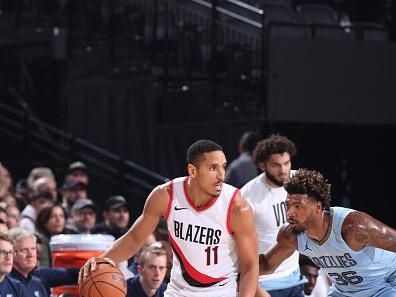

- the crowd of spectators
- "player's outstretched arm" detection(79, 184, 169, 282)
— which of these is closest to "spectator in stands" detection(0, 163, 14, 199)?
the crowd of spectators

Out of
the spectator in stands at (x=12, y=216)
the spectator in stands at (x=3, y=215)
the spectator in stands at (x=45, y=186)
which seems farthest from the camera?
the spectator in stands at (x=45, y=186)

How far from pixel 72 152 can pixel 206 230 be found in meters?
9.50

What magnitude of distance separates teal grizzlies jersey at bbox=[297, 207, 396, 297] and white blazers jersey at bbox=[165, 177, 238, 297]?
54 centimetres

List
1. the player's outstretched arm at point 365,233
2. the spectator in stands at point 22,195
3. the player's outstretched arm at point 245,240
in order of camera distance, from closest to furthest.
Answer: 1. the player's outstretched arm at point 365,233
2. the player's outstretched arm at point 245,240
3. the spectator in stands at point 22,195

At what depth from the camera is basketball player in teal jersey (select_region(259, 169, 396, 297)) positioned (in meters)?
8.21

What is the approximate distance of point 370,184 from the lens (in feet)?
54.6

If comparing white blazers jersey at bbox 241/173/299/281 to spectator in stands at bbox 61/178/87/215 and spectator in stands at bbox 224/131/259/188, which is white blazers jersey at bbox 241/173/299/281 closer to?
spectator in stands at bbox 224/131/259/188

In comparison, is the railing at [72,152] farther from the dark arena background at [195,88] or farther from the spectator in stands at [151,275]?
the spectator in stands at [151,275]

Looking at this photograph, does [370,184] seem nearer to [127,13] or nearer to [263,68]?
[263,68]

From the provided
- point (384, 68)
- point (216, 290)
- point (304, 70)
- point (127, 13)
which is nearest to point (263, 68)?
point (304, 70)

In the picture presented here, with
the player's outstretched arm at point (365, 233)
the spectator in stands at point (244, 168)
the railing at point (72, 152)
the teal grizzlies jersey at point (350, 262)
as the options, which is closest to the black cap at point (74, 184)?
the railing at point (72, 152)

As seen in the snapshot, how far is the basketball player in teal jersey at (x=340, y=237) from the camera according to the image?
8.21 m

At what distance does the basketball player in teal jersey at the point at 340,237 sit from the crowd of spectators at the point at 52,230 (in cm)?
270

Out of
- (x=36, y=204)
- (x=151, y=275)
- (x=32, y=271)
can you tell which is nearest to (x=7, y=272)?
(x=32, y=271)
